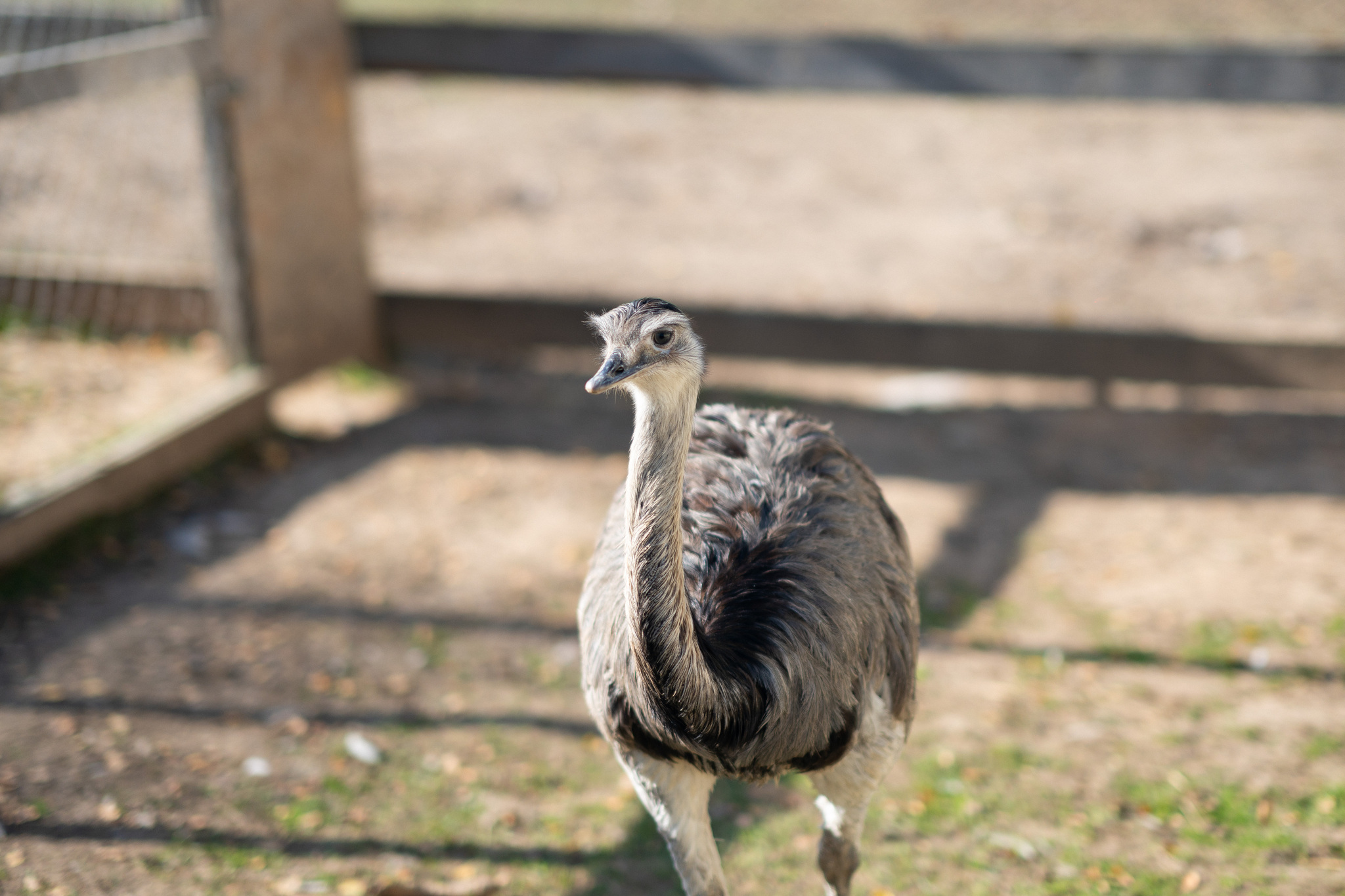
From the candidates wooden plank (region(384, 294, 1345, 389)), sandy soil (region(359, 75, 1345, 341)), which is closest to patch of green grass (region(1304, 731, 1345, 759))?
wooden plank (region(384, 294, 1345, 389))

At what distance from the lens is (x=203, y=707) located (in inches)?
157

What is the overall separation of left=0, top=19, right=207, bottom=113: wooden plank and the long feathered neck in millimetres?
3270

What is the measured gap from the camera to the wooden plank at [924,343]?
5820mm

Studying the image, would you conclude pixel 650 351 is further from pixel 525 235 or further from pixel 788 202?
pixel 788 202

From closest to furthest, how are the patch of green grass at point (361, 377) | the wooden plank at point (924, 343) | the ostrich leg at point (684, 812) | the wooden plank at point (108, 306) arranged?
1. the ostrich leg at point (684, 812)
2. the wooden plank at point (924, 343)
3. the wooden plank at point (108, 306)
4. the patch of green grass at point (361, 377)

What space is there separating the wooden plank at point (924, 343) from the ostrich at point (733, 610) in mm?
2795

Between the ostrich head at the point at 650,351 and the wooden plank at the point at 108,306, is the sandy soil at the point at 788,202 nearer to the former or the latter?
the wooden plank at the point at 108,306

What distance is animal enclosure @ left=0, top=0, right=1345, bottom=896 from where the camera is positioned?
3600mm

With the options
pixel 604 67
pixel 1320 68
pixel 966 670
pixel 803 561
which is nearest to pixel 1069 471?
pixel 966 670

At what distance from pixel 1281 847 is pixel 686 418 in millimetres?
2333

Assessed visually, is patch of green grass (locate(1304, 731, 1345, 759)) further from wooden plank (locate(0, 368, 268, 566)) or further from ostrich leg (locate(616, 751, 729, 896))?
wooden plank (locate(0, 368, 268, 566))

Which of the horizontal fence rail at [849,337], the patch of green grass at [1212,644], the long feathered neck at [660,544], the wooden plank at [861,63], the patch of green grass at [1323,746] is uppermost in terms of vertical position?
the wooden plank at [861,63]

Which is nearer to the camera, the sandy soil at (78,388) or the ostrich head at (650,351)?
the ostrich head at (650,351)

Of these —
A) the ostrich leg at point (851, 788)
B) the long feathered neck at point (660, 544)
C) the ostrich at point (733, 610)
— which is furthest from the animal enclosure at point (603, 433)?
the long feathered neck at point (660, 544)
